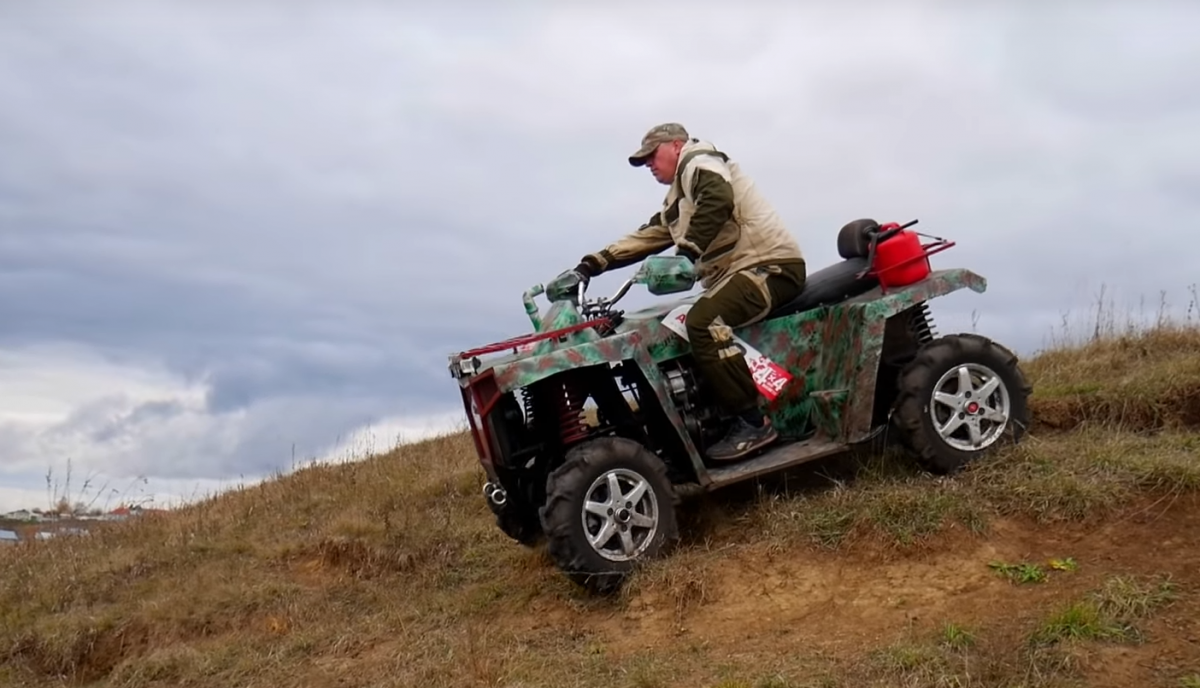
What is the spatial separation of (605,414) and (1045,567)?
2.49 meters

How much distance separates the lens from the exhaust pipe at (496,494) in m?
6.49

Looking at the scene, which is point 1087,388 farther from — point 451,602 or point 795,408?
point 451,602

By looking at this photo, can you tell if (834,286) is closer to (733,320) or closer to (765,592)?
(733,320)

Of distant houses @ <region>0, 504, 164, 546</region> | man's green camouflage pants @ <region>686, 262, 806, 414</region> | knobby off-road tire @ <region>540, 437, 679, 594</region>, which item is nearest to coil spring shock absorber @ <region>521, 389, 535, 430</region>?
knobby off-road tire @ <region>540, 437, 679, 594</region>

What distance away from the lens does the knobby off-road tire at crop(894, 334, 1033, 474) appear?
6.30 meters

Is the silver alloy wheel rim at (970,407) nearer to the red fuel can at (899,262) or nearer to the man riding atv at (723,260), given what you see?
the red fuel can at (899,262)

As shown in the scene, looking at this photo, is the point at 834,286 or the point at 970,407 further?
the point at 834,286

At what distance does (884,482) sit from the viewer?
628 centimetres

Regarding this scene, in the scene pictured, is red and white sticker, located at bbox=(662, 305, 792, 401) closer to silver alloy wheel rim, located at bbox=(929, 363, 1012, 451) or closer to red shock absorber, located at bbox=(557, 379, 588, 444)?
red shock absorber, located at bbox=(557, 379, 588, 444)

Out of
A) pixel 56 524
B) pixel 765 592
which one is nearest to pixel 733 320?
pixel 765 592

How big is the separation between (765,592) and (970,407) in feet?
5.97

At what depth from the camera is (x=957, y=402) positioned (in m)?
6.39

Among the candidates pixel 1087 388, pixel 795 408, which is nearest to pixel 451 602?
pixel 795 408

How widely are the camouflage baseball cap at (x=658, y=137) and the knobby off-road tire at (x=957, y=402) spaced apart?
74.4 inches
